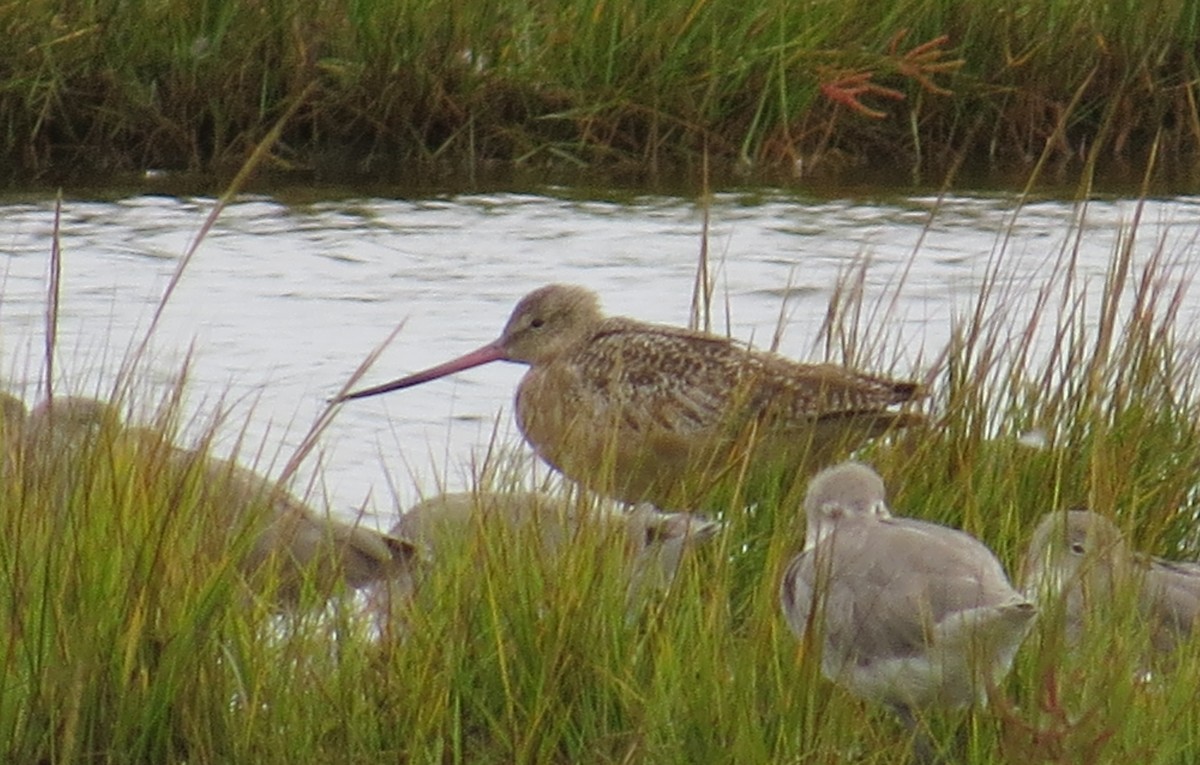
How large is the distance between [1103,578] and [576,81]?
5887 mm

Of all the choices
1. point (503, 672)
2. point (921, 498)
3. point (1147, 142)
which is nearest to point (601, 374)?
point (921, 498)

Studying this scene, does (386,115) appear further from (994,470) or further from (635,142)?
(994,470)

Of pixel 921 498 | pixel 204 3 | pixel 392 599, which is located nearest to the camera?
pixel 392 599

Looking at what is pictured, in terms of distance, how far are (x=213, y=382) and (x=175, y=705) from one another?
3999 mm

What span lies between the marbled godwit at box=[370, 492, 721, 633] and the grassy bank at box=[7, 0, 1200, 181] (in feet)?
16.3

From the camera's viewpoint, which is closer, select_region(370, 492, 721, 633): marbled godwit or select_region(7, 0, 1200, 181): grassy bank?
select_region(370, 492, 721, 633): marbled godwit

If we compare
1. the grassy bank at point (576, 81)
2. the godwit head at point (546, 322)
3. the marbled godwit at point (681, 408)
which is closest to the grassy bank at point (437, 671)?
the marbled godwit at point (681, 408)

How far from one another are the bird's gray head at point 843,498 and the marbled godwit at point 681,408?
48 cm

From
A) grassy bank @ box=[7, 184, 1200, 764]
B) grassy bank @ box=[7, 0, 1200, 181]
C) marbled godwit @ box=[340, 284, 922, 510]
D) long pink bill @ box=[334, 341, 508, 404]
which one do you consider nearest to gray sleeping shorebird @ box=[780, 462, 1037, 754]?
grassy bank @ box=[7, 184, 1200, 764]

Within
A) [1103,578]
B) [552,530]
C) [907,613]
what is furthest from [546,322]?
[907,613]

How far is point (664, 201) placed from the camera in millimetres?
10102

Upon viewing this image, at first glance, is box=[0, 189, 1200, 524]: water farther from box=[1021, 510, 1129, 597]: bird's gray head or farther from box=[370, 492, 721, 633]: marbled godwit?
box=[1021, 510, 1129, 597]: bird's gray head

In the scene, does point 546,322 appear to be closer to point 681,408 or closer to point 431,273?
point 681,408

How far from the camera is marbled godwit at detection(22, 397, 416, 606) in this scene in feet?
12.9
